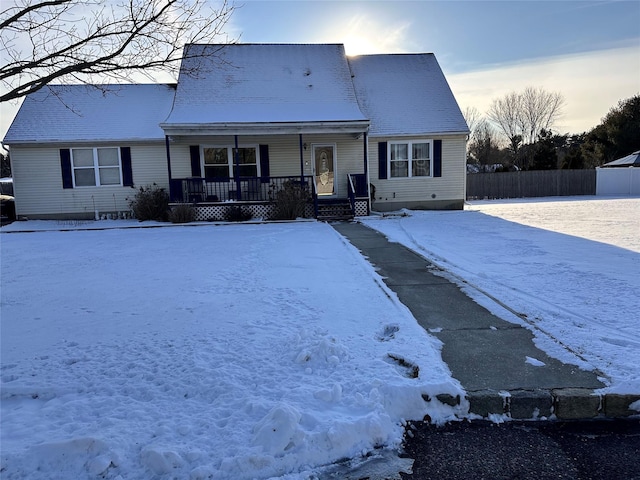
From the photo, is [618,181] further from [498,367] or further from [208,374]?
[208,374]

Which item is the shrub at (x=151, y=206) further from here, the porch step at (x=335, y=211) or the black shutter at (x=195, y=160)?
the porch step at (x=335, y=211)

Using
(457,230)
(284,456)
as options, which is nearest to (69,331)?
(284,456)

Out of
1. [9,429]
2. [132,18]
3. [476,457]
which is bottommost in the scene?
[476,457]

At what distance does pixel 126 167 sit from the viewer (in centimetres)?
1738

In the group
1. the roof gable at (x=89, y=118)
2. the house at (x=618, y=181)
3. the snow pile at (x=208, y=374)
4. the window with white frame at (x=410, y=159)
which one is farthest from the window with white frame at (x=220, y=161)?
the house at (x=618, y=181)

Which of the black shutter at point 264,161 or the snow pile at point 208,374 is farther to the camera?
the black shutter at point 264,161

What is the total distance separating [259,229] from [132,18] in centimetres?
856

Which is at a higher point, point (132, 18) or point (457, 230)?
point (132, 18)

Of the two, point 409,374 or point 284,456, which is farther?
point 409,374

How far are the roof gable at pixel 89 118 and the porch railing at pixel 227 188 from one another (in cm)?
243

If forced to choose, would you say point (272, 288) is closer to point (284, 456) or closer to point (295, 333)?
point (295, 333)

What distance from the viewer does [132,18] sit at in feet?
16.7

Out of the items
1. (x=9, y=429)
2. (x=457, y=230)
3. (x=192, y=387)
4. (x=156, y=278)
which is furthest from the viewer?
(x=457, y=230)

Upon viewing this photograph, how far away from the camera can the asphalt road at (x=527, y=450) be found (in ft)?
9.37
